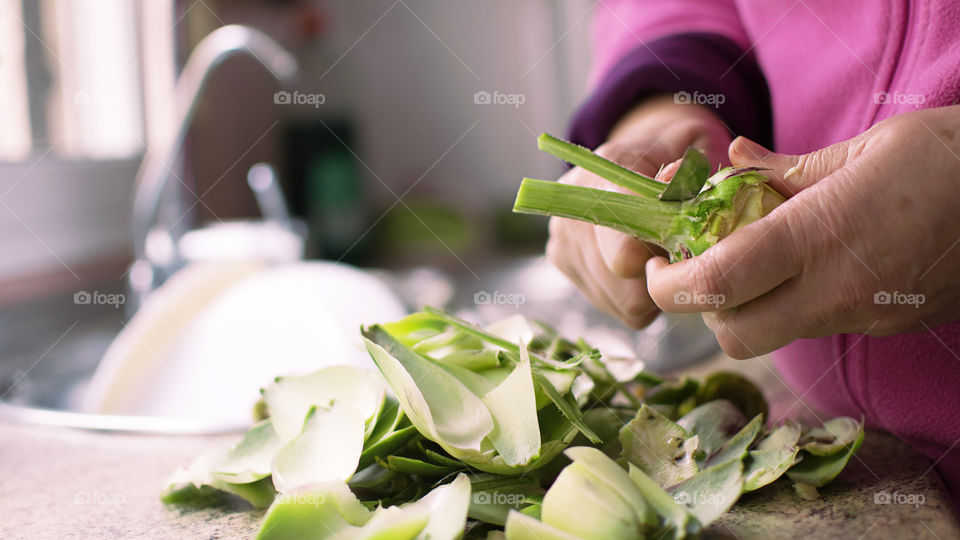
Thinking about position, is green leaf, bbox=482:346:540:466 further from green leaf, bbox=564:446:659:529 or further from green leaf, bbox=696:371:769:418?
green leaf, bbox=696:371:769:418

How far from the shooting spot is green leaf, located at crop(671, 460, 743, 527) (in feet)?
1.10

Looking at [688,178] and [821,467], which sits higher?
[688,178]

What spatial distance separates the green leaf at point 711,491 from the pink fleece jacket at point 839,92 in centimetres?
16

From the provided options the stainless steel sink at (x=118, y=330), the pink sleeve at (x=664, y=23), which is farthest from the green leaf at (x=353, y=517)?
the pink sleeve at (x=664, y=23)

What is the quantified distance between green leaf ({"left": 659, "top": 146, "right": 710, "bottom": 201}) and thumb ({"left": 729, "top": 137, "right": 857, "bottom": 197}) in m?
0.02

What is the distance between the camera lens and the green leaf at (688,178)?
14.6 inches

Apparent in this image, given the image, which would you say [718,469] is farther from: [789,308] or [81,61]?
[81,61]

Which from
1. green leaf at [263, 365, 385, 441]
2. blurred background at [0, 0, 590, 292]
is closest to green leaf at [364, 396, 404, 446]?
green leaf at [263, 365, 385, 441]

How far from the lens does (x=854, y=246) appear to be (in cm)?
32

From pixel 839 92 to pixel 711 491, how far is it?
0.27 meters

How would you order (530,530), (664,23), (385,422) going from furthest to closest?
(664,23)
(385,422)
(530,530)

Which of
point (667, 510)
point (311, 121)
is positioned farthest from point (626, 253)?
point (311, 121)

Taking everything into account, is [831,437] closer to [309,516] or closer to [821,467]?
[821,467]

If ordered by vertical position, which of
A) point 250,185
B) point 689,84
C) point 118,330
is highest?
point 689,84
